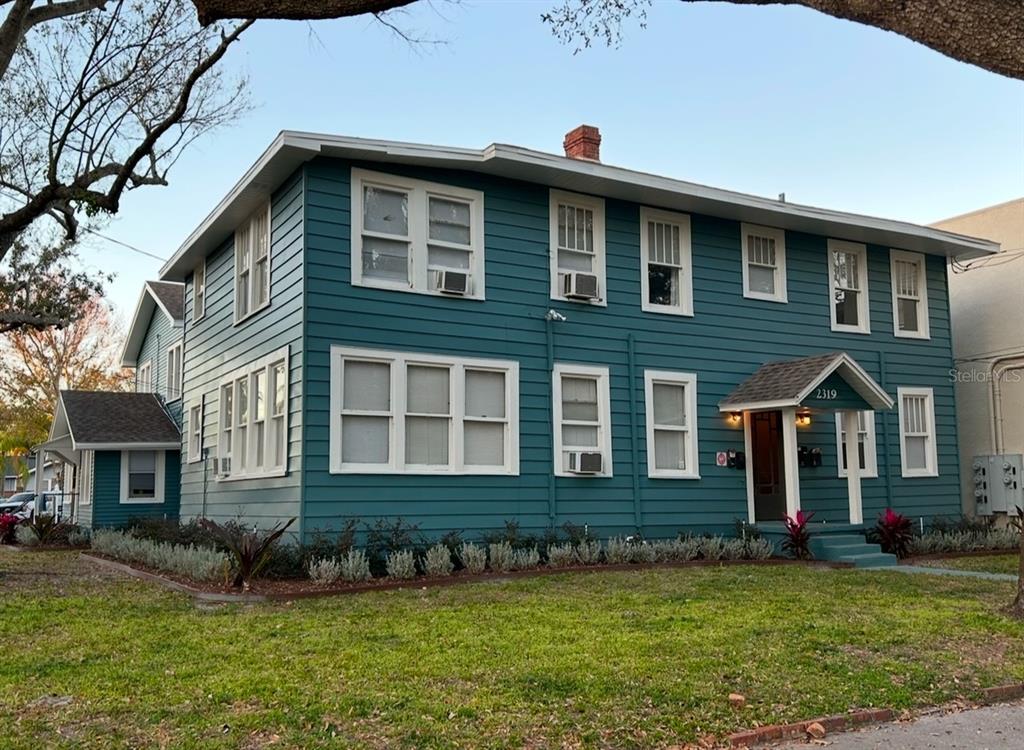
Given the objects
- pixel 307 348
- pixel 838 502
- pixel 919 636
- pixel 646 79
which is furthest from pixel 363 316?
pixel 838 502

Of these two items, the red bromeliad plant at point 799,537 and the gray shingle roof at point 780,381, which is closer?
the red bromeliad plant at point 799,537

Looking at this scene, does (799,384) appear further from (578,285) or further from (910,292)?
(910,292)

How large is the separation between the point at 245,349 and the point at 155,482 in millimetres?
8608

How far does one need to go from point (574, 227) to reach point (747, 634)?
853cm

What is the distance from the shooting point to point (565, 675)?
640cm

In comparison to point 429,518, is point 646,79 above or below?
above

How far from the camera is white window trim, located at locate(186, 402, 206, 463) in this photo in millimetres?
17891

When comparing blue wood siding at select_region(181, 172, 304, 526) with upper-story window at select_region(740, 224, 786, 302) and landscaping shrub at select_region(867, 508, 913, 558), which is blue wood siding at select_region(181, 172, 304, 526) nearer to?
upper-story window at select_region(740, 224, 786, 302)

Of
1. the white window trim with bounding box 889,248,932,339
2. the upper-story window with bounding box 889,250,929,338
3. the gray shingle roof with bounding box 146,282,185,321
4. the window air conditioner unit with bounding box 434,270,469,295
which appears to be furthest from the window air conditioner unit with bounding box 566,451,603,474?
the gray shingle roof with bounding box 146,282,185,321

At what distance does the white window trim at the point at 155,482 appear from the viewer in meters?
22.1

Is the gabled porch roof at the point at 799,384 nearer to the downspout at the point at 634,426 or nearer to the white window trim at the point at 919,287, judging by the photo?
the downspout at the point at 634,426

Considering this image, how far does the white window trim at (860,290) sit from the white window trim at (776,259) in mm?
1138

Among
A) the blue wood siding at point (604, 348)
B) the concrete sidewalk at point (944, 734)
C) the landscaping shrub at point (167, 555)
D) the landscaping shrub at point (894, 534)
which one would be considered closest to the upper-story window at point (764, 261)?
the blue wood siding at point (604, 348)

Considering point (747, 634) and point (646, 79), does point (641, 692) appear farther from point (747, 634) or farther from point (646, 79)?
point (646, 79)
